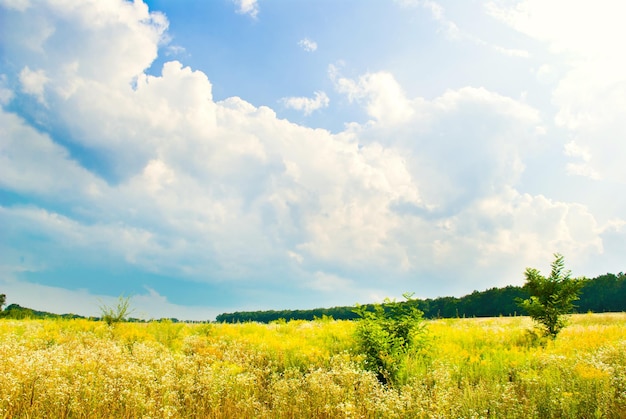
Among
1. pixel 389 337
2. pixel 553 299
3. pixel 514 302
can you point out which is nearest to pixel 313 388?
pixel 389 337

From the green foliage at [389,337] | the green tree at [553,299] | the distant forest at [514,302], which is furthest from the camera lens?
the distant forest at [514,302]

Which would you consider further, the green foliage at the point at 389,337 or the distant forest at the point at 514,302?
the distant forest at the point at 514,302

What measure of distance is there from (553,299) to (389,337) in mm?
7826

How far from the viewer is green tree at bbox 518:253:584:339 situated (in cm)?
1509

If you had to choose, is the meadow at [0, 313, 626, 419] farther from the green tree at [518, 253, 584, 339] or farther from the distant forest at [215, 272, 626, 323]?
the distant forest at [215, 272, 626, 323]

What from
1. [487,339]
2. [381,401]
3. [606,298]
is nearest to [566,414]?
[381,401]

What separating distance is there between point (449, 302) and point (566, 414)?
42250 mm

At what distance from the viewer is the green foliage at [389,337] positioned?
10719 millimetres

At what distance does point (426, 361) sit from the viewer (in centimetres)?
1116

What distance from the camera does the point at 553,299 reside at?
49.6ft

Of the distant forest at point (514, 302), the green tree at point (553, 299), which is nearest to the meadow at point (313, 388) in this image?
the green tree at point (553, 299)

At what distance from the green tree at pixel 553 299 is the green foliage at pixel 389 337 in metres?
5.71

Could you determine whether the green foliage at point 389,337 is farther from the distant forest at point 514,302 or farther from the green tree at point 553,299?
the distant forest at point 514,302

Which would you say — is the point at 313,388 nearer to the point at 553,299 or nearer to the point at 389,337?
the point at 389,337
